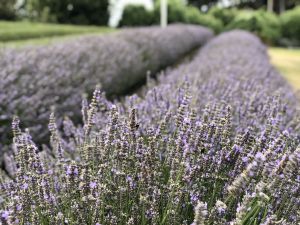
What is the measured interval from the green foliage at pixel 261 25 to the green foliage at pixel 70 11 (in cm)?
928

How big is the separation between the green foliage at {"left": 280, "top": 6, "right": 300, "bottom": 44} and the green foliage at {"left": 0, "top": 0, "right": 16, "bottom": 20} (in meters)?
17.5

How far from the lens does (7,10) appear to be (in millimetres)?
25859

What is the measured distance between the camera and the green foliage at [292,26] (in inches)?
1171

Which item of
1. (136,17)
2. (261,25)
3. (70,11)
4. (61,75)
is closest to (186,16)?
(136,17)

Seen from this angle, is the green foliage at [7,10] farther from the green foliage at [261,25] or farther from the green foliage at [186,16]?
the green foliage at [261,25]

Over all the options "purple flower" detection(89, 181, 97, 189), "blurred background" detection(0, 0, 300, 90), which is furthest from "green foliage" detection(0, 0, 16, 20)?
"purple flower" detection(89, 181, 97, 189)

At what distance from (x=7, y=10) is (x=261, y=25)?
16.8 metres

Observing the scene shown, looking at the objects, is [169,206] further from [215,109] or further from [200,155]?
[215,109]

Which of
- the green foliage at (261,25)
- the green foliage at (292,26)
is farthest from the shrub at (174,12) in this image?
the green foliage at (292,26)

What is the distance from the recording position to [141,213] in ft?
6.98

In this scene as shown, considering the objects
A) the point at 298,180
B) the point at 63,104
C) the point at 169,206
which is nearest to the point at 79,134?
the point at 169,206

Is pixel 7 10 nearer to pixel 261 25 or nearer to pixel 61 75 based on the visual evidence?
pixel 261 25

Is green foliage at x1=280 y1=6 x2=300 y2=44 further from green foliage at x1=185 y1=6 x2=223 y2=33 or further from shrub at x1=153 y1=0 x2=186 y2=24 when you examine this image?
shrub at x1=153 y1=0 x2=186 y2=24

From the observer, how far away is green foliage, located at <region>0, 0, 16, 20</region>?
2531cm
